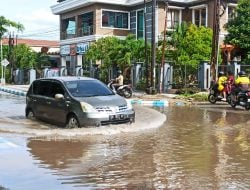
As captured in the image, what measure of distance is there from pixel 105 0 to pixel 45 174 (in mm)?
38842

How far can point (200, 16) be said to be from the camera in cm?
4300

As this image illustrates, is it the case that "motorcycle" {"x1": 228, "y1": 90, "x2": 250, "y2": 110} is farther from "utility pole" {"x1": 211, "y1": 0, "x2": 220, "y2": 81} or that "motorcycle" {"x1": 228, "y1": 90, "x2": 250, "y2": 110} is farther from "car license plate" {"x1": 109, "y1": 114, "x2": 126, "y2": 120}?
"car license plate" {"x1": 109, "y1": 114, "x2": 126, "y2": 120}

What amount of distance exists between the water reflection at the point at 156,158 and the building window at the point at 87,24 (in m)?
34.3

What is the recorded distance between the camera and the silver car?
1227 cm

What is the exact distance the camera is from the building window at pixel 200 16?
42.4 m

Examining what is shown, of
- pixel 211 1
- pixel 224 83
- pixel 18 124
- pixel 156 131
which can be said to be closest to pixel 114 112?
pixel 156 131

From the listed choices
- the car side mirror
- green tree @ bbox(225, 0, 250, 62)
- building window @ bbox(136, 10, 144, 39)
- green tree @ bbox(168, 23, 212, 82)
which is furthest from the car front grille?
building window @ bbox(136, 10, 144, 39)

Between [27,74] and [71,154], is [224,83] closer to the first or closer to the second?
[71,154]

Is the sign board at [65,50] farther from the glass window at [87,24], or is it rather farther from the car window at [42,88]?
the car window at [42,88]

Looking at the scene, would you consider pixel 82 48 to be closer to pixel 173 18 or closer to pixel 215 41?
pixel 173 18

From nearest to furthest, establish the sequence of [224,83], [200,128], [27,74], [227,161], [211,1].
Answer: [227,161] < [200,128] < [224,83] < [211,1] < [27,74]

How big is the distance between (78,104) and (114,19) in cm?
3494

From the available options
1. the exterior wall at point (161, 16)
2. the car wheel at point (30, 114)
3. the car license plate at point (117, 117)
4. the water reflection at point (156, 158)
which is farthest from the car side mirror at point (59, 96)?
the exterior wall at point (161, 16)

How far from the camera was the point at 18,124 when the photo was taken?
14.4 metres
